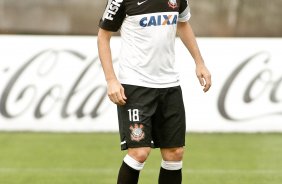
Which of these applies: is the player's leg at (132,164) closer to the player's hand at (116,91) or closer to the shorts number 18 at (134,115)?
the shorts number 18 at (134,115)

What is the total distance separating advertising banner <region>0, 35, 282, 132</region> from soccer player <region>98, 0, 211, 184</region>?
535 cm

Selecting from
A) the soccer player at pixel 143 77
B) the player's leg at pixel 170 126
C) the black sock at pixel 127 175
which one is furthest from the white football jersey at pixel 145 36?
the black sock at pixel 127 175

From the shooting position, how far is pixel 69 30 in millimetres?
15086

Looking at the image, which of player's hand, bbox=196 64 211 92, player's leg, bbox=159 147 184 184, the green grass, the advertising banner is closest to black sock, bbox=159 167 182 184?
player's leg, bbox=159 147 184 184

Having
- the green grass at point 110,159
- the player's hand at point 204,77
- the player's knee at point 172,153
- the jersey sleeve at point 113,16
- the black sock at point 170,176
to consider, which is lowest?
the green grass at point 110,159

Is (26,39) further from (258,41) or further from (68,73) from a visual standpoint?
(258,41)

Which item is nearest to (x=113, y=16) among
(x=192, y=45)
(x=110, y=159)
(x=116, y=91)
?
(x=116, y=91)

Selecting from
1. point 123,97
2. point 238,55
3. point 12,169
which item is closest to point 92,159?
point 12,169

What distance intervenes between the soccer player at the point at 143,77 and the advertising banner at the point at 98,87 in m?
Result: 5.35

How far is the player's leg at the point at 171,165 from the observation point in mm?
6559

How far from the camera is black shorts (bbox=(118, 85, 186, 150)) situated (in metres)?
6.36

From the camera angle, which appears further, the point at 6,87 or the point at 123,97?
the point at 6,87

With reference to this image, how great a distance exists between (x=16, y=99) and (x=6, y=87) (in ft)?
0.66

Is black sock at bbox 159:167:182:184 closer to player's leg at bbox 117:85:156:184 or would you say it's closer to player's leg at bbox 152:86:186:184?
player's leg at bbox 152:86:186:184
